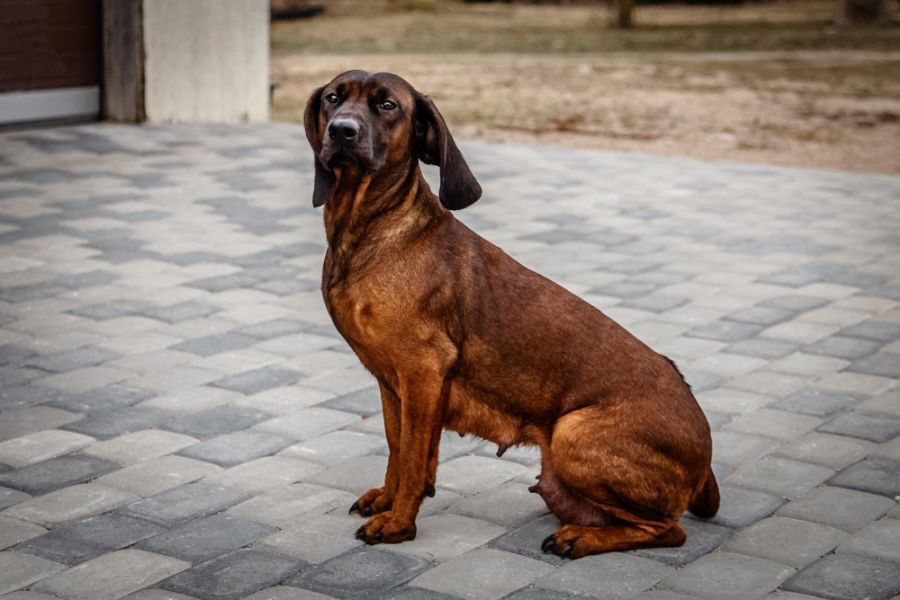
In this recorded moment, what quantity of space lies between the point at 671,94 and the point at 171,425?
13.7m

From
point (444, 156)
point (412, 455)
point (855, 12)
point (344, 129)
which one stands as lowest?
point (412, 455)

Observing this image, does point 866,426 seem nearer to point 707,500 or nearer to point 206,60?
point 707,500

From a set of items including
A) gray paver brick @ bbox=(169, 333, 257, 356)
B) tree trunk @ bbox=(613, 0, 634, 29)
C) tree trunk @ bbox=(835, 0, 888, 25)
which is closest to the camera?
gray paver brick @ bbox=(169, 333, 257, 356)

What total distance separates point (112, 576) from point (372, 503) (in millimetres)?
932

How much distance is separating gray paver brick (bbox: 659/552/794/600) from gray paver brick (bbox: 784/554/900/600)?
0.07 m

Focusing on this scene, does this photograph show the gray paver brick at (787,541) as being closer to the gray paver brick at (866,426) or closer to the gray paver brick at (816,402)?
the gray paver brick at (866,426)

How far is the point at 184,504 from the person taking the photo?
14.7 feet

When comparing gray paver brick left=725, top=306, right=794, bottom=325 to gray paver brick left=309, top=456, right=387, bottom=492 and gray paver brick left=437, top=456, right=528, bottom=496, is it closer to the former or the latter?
gray paver brick left=437, top=456, right=528, bottom=496

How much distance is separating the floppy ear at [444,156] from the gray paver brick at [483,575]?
1.12 m

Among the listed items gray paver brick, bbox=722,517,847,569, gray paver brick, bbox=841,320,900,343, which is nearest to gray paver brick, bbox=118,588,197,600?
gray paver brick, bbox=722,517,847,569

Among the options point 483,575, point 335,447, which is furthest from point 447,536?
point 335,447

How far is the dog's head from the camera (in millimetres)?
3900

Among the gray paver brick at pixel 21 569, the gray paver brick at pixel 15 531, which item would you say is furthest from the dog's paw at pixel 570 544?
the gray paver brick at pixel 15 531

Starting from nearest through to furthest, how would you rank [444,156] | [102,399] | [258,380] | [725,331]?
[444,156] < [102,399] < [258,380] < [725,331]
